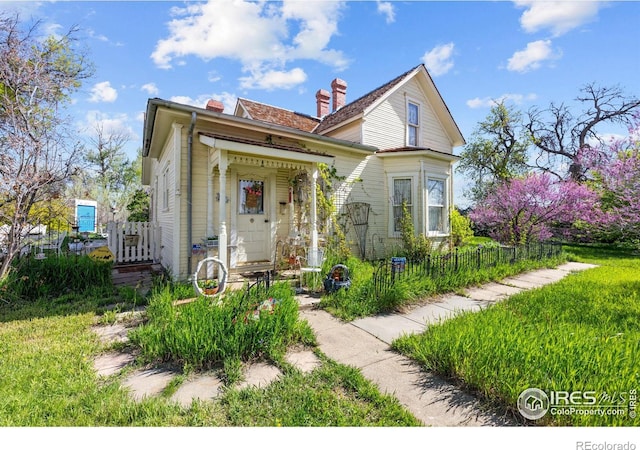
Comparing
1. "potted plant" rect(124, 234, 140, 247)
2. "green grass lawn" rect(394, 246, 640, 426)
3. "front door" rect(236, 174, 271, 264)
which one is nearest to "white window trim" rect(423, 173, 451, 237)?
"green grass lawn" rect(394, 246, 640, 426)

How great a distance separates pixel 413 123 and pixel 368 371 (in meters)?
10.8

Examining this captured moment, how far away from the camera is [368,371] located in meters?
2.86

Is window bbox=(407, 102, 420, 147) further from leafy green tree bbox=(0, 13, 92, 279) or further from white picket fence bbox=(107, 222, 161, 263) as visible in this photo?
leafy green tree bbox=(0, 13, 92, 279)

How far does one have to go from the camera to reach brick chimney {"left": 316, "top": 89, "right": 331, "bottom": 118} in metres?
14.6

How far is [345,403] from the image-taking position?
2.31 metres

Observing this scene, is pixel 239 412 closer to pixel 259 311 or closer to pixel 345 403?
pixel 345 403

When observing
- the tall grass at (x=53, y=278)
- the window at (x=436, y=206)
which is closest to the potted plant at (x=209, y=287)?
the tall grass at (x=53, y=278)

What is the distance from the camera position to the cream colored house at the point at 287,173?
6.14 m

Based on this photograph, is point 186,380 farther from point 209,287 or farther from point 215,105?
point 215,105

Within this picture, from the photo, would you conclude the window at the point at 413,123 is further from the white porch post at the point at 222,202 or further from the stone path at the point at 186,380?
the stone path at the point at 186,380

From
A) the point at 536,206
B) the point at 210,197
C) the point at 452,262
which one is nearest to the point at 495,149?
the point at 536,206

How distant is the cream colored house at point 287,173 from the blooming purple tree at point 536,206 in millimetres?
2505
